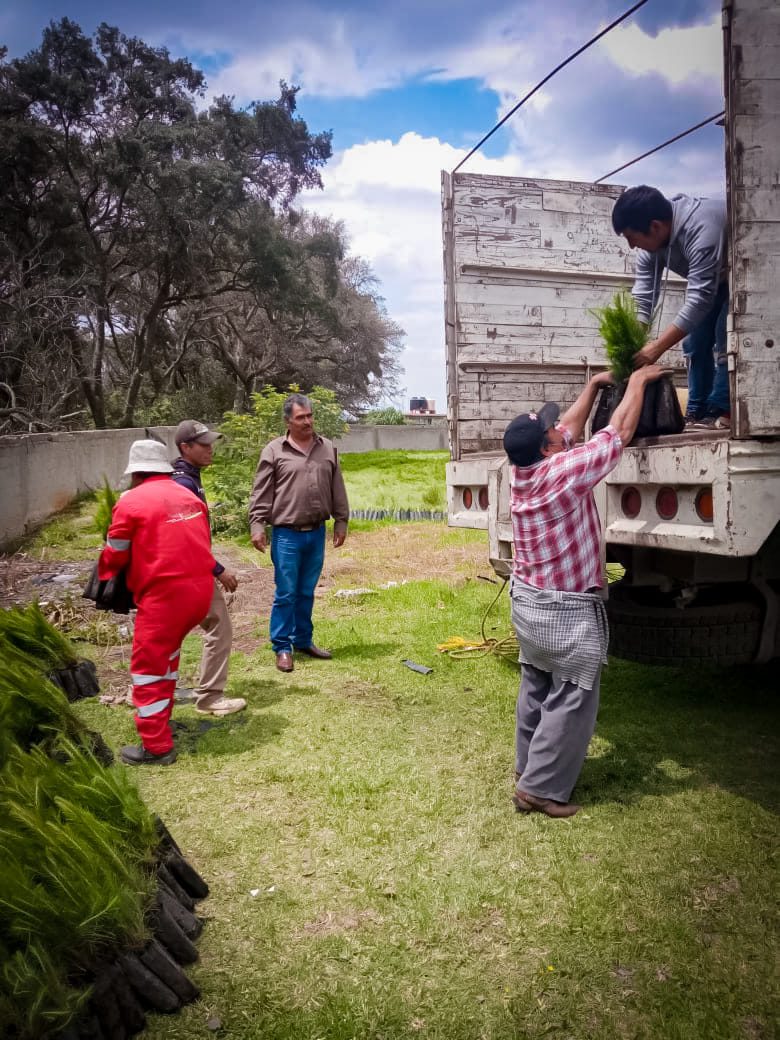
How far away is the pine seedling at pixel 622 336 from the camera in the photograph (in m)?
3.55

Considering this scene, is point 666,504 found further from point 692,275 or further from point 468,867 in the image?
point 468,867

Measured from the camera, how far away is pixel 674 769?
3.73 m

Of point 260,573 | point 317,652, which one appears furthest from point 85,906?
point 260,573

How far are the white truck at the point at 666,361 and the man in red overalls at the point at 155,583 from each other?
1.70 m

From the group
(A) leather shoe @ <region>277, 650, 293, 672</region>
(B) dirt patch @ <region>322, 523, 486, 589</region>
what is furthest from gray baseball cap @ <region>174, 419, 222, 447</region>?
(B) dirt patch @ <region>322, 523, 486, 589</region>

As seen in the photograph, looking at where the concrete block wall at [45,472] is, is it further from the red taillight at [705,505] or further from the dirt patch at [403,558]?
the red taillight at [705,505]

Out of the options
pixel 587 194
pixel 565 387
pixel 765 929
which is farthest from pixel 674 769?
pixel 587 194

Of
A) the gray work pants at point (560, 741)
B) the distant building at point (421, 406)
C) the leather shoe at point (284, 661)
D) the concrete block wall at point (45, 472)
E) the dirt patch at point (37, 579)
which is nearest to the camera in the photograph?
the gray work pants at point (560, 741)

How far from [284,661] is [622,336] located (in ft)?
10.0

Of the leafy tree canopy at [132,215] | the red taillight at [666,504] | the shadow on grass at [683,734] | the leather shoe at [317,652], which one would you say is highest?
the leafy tree canopy at [132,215]

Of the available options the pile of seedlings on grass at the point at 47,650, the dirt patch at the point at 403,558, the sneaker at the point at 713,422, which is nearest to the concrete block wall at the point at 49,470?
the dirt patch at the point at 403,558

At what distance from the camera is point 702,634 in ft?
12.3

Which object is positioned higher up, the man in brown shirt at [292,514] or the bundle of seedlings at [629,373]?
the bundle of seedlings at [629,373]

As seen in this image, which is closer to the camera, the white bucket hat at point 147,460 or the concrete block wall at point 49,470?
the white bucket hat at point 147,460
